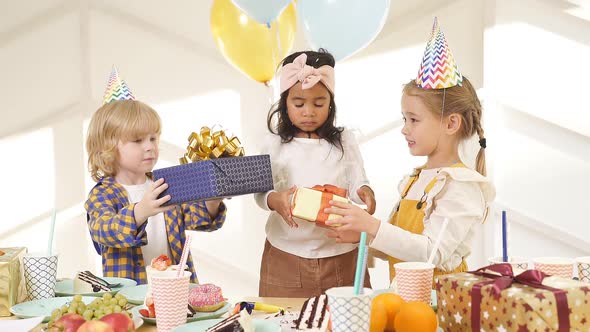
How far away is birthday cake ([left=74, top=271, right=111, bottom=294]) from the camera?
6.37ft

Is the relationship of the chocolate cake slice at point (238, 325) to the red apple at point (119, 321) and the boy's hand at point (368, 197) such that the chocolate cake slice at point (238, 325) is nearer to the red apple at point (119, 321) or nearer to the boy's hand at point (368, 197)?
the red apple at point (119, 321)

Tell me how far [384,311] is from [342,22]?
5.67 ft

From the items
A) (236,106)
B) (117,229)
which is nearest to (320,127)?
(117,229)

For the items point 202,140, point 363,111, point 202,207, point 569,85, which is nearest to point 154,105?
point 363,111

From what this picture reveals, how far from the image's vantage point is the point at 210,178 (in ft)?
6.63

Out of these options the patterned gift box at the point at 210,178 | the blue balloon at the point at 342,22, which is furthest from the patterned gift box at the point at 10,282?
the blue balloon at the point at 342,22

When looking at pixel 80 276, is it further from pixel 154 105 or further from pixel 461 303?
pixel 154 105

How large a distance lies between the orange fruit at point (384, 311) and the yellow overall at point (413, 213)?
26.4 inches

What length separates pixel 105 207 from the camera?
2.33 m

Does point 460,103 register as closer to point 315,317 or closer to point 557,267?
point 557,267

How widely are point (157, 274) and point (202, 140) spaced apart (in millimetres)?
596

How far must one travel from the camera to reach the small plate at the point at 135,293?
5.90 ft

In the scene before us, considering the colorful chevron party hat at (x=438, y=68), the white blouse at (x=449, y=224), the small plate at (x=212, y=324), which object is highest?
the colorful chevron party hat at (x=438, y=68)

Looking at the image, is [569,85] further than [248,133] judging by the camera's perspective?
No
